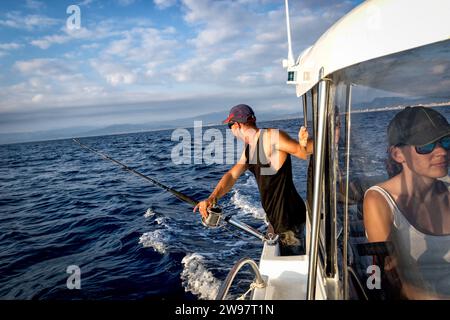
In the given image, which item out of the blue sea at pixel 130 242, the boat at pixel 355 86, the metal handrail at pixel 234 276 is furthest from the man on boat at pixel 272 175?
the boat at pixel 355 86

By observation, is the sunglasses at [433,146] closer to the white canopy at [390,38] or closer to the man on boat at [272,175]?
the white canopy at [390,38]

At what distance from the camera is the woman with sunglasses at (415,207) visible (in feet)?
4.83

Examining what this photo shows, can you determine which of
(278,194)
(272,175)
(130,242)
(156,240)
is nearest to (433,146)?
(272,175)

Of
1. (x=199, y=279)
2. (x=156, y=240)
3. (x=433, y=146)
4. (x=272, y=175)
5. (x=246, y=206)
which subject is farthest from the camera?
(x=246, y=206)

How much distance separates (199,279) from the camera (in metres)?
5.11

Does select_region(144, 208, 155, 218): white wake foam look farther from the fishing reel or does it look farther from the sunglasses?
the sunglasses

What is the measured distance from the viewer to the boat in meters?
1.16

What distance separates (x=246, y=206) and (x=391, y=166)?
7955mm

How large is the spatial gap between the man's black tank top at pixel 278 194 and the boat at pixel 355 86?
4.66 ft

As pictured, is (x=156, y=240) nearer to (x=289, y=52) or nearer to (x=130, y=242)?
(x=130, y=242)

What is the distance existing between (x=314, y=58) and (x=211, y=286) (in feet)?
13.5

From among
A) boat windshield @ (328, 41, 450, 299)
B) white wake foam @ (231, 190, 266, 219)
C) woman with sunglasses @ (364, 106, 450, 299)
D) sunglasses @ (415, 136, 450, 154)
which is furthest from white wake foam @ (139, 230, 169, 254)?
sunglasses @ (415, 136, 450, 154)

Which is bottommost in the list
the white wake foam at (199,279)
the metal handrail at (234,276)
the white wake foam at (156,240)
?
the white wake foam at (199,279)
